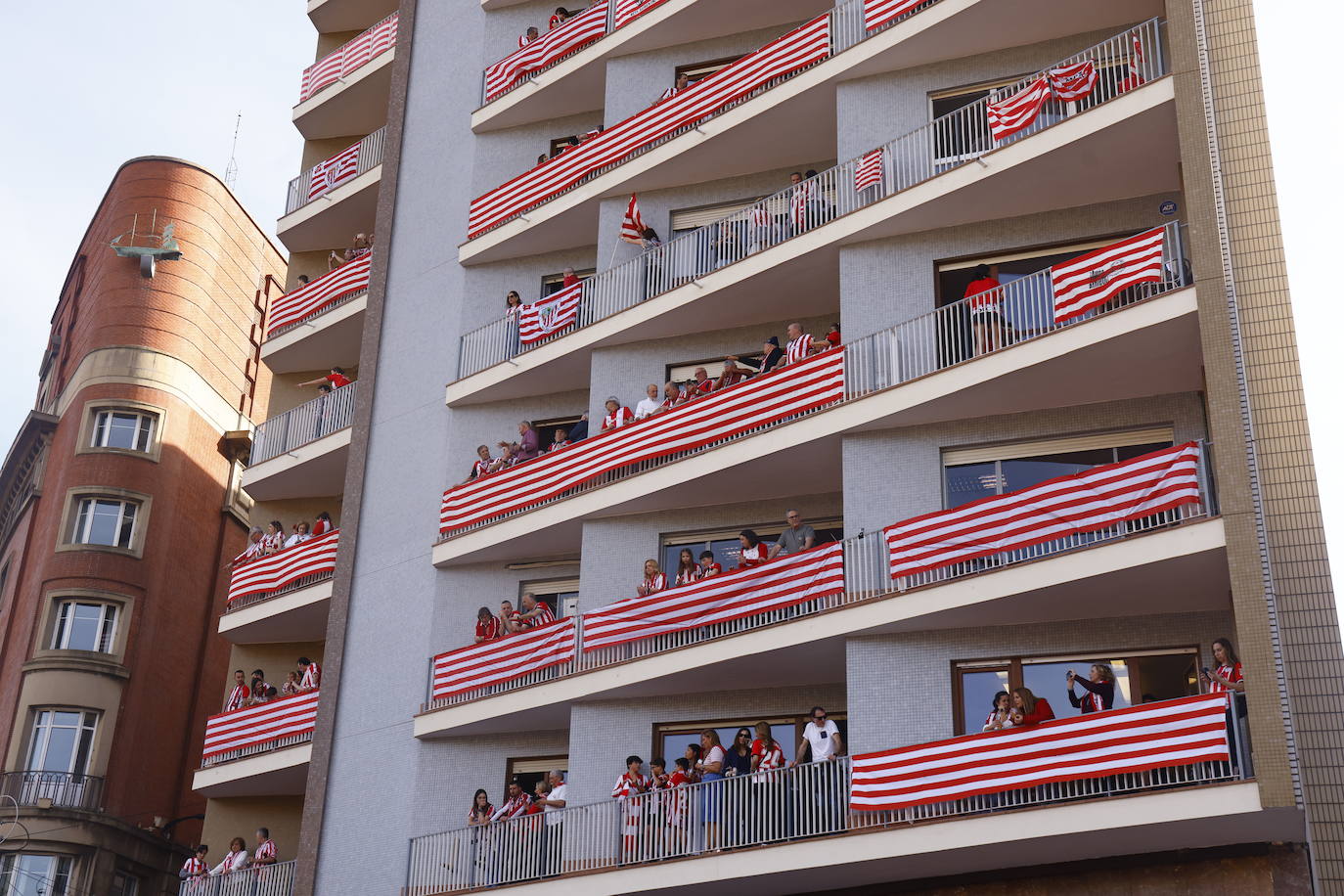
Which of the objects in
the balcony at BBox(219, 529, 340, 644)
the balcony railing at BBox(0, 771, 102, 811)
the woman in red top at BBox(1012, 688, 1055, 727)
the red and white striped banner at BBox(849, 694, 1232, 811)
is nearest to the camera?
the red and white striped banner at BBox(849, 694, 1232, 811)

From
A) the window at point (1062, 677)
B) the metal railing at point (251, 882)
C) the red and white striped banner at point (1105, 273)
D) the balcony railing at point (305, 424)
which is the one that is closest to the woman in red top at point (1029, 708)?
the window at point (1062, 677)

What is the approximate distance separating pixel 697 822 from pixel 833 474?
20.5ft

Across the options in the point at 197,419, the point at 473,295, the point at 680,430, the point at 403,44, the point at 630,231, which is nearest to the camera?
the point at 680,430

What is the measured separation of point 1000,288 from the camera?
24766 millimetres

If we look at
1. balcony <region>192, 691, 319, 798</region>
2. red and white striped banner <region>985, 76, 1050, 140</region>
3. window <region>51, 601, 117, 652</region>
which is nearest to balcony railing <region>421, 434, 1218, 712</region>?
balcony <region>192, 691, 319, 798</region>

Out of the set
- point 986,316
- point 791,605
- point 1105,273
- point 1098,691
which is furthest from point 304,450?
point 1098,691

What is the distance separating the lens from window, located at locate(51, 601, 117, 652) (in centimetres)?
4153

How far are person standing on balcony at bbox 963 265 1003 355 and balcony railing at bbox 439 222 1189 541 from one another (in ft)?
0.07

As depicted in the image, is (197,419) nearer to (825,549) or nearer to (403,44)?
(403,44)

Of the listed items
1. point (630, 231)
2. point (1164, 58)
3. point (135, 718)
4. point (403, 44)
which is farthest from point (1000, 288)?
point (135, 718)

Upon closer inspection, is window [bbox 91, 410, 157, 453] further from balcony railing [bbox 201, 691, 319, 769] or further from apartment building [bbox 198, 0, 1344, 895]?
balcony railing [bbox 201, 691, 319, 769]

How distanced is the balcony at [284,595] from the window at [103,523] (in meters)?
8.41

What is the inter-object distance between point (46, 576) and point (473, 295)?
51.1 ft

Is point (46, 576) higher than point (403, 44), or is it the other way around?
point (403, 44)
